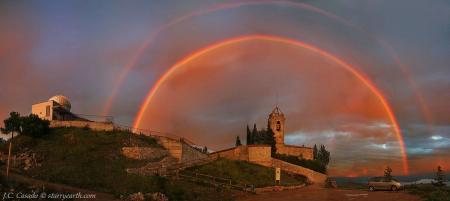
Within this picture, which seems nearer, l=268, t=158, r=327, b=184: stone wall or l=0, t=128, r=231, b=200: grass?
l=0, t=128, r=231, b=200: grass

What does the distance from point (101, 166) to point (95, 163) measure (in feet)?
5.50

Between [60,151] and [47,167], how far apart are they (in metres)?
6.97

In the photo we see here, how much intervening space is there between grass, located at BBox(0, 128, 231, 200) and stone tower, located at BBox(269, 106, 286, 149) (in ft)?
162

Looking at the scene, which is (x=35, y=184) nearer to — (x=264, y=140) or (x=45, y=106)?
(x=45, y=106)

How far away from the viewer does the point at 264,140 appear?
347 ft

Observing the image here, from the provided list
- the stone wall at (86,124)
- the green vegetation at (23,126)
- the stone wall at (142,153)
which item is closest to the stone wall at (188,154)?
→ the stone wall at (142,153)

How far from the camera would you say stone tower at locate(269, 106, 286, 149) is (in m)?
111

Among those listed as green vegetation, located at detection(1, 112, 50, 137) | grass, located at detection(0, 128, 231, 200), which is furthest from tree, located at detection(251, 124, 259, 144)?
green vegetation, located at detection(1, 112, 50, 137)

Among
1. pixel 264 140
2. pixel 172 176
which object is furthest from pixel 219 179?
pixel 264 140

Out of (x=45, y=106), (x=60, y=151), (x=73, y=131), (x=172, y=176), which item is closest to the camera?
(x=172, y=176)

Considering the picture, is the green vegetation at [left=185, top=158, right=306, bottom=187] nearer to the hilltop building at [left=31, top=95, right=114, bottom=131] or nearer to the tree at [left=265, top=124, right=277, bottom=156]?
the hilltop building at [left=31, top=95, right=114, bottom=131]

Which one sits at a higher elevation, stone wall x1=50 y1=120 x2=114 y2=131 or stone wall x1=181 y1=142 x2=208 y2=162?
stone wall x1=50 y1=120 x2=114 y2=131

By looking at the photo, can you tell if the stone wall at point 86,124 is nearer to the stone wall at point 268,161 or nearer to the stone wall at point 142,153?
the stone wall at point 142,153

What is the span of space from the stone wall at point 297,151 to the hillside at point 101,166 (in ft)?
110
